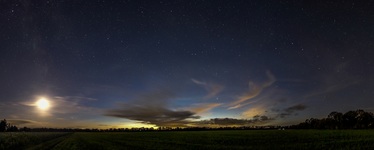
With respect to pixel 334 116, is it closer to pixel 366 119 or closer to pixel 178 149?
pixel 366 119

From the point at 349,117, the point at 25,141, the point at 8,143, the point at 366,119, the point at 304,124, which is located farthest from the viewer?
the point at 304,124

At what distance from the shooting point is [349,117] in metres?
148

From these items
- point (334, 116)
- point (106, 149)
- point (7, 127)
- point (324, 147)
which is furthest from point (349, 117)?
point (7, 127)

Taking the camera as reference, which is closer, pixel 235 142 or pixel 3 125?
pixel 235 142

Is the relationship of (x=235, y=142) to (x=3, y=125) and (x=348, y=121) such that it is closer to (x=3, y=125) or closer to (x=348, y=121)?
(x=348, y=121)

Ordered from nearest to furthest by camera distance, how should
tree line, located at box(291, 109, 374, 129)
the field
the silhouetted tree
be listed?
the field → tree line, located at box(291, 109, 374, 129) → the silhouetted tree

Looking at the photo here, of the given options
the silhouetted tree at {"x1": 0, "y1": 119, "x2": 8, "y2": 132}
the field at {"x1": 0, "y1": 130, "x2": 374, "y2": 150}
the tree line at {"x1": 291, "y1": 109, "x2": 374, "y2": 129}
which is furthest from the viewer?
the silhouetted tree at {"x1": 0, "y1": 119, "x2": 8, "y2": 132}

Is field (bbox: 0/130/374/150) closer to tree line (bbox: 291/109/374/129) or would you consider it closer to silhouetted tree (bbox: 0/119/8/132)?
tree line (bbox: 291/109/374/129)

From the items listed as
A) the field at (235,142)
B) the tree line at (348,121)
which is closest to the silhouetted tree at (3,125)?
the field at (235,142)

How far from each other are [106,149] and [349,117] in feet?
478

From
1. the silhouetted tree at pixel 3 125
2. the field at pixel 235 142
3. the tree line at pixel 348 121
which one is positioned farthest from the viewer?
the silhouetted tree at pixel 3 125

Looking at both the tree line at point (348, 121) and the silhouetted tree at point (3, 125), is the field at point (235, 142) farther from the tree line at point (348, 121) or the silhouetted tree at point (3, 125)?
the silhouetted tree at point (3, 125)

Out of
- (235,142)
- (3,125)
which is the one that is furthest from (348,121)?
(3,125)

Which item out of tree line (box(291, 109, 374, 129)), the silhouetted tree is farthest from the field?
the silhouetted tree
